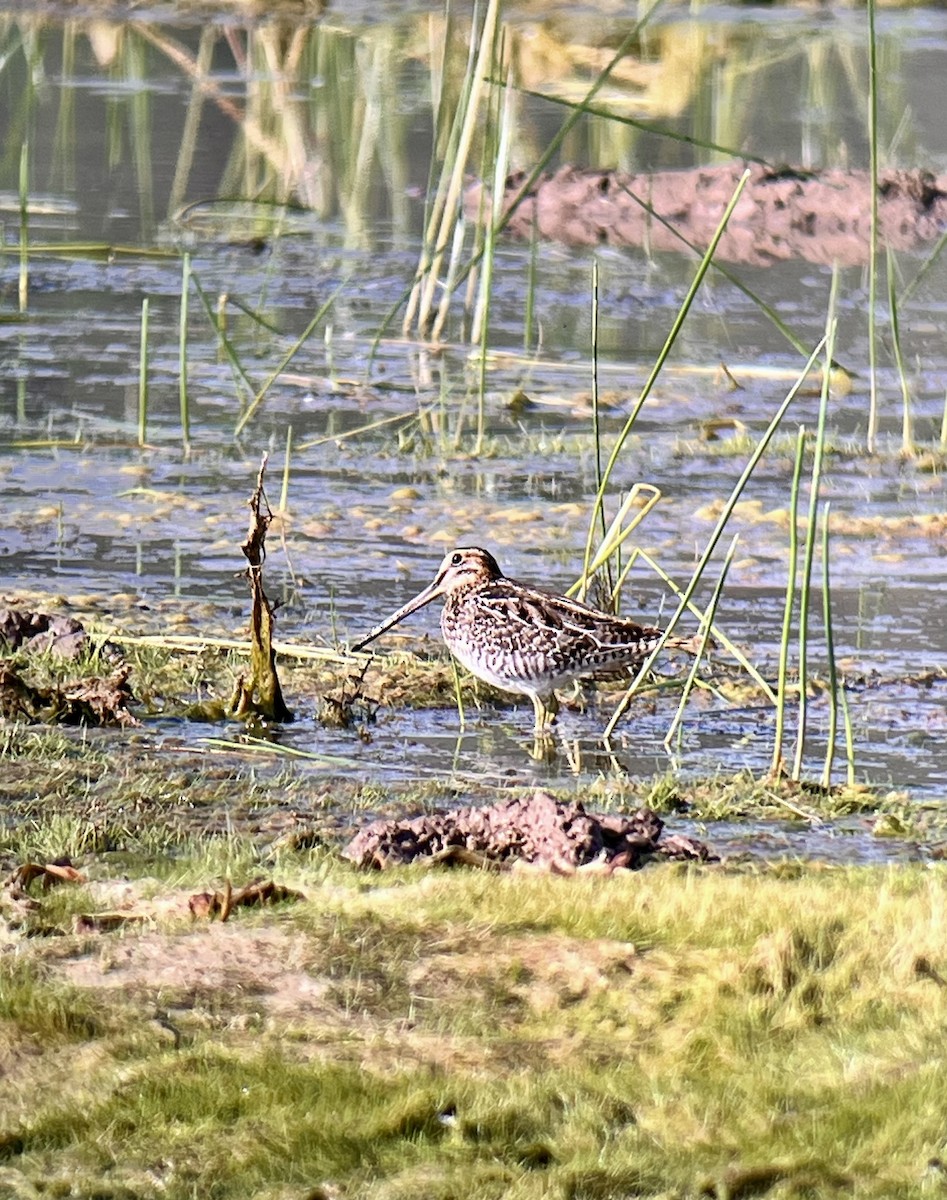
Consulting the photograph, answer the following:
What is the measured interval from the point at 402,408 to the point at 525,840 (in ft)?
18.2

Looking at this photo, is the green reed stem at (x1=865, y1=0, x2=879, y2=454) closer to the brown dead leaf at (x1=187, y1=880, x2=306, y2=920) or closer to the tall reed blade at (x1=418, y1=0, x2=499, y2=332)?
the tall reed blade at (x1=418, y1=0, x2=499, y2=332)

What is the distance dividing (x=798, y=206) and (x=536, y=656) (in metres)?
8.82

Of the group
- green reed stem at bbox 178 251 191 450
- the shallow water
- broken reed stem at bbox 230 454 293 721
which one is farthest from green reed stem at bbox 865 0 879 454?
green reed stem at bbox 178 251 191 450

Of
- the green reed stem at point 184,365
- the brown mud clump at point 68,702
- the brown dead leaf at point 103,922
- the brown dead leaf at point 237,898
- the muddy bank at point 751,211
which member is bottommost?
the brown mud clump at point 68,702

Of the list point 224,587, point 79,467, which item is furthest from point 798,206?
point 224,587

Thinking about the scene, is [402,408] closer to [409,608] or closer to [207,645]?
[409,608]

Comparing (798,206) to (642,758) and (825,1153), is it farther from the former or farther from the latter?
(825,1153)

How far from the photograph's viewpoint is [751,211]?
48.6 ft

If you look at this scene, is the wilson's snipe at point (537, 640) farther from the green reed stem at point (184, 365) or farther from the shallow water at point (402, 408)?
the green reed stem at point (184, 365)

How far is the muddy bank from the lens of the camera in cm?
1443

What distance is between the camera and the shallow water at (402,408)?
24.9 feet

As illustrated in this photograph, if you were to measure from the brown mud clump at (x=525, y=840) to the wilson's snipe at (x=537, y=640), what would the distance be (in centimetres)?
125

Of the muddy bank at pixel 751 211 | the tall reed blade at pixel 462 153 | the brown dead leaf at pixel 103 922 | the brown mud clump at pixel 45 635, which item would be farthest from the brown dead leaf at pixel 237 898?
the muddy bank at pixel 751 211

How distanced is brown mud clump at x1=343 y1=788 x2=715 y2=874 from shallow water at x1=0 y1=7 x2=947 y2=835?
852 mm
